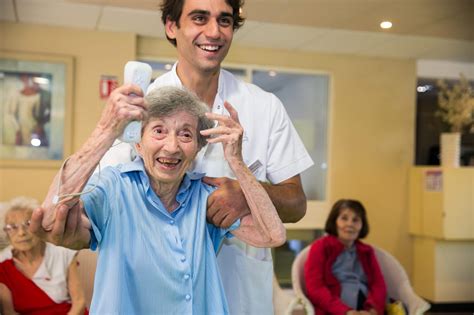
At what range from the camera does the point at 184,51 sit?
1.40 meters

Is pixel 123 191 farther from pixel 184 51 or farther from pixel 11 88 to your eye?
pixel 11 88

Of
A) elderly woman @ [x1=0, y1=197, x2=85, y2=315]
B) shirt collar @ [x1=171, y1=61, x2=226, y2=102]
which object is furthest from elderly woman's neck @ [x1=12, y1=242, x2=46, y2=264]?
shirt collar @ [x1=171, y1=61, x2=226, y2=102]

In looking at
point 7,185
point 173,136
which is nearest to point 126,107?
point 173,136

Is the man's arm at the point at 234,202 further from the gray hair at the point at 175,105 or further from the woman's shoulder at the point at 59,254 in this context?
the woman's shoulder at the point at 59,254

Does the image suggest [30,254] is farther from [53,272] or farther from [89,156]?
[89,156]

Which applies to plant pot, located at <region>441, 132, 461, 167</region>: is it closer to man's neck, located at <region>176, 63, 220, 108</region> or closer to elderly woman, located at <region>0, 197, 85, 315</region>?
elderly woman, located at <region>0, 197, 85, 315</region>

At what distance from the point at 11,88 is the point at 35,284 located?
7.72 feet

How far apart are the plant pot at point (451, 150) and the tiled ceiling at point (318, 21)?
84cm

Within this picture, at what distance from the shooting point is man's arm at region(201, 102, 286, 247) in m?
1.17

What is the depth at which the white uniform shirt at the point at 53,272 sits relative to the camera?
262 centimetres

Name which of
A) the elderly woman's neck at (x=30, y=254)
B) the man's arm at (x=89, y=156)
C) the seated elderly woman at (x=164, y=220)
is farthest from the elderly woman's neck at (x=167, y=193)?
the elderly woman's neck at (x=30, y=254)

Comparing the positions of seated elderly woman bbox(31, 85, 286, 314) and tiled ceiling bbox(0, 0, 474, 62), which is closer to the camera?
seated elderly woman bbox(31, 85, 286, 314)

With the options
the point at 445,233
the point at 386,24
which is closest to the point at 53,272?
the point at 386,24

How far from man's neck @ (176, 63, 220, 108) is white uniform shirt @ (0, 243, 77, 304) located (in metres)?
1.56
